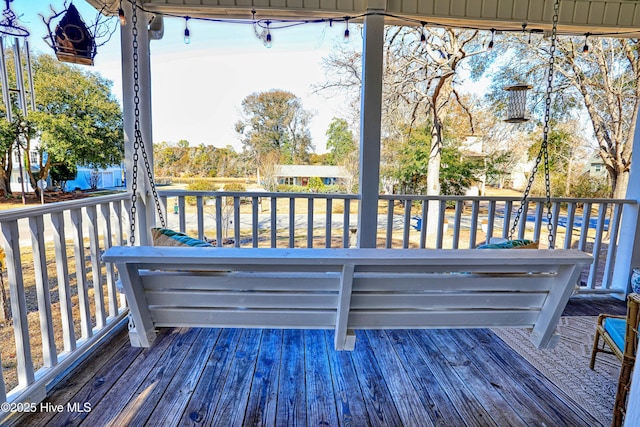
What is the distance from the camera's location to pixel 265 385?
1.78 meters

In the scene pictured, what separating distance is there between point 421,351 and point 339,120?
5740 mm

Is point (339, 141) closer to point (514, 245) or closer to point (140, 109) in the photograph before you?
point (140, 109)

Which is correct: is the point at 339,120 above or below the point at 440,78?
below

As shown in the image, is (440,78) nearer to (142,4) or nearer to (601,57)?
(601,57)

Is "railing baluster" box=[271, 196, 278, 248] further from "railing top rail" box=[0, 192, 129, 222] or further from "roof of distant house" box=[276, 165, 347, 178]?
"roof of distant house" box=[276, 165, 347, 178]

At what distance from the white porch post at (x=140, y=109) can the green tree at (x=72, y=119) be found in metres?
0.73

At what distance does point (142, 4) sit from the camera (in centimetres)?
258

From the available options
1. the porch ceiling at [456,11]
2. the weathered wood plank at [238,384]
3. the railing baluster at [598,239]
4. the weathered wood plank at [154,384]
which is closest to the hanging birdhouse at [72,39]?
the porch ceiling at [456,11]

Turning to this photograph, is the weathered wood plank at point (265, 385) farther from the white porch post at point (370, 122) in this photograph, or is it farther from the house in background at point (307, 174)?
the house in background at point (307, 174)

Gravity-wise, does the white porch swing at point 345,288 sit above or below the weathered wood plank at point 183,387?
above

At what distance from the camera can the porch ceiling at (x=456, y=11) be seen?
8.57 ft

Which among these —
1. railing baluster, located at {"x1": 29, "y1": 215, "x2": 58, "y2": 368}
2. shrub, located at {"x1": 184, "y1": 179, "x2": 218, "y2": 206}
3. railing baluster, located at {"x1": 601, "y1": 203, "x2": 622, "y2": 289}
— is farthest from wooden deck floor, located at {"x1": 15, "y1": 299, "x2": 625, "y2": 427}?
shrub, located at {"x1": 184, "y1": 179, "x2": 218, "y2": 206}

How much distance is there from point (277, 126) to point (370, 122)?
4263 mm

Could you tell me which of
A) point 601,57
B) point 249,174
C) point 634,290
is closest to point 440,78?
point 601,57
